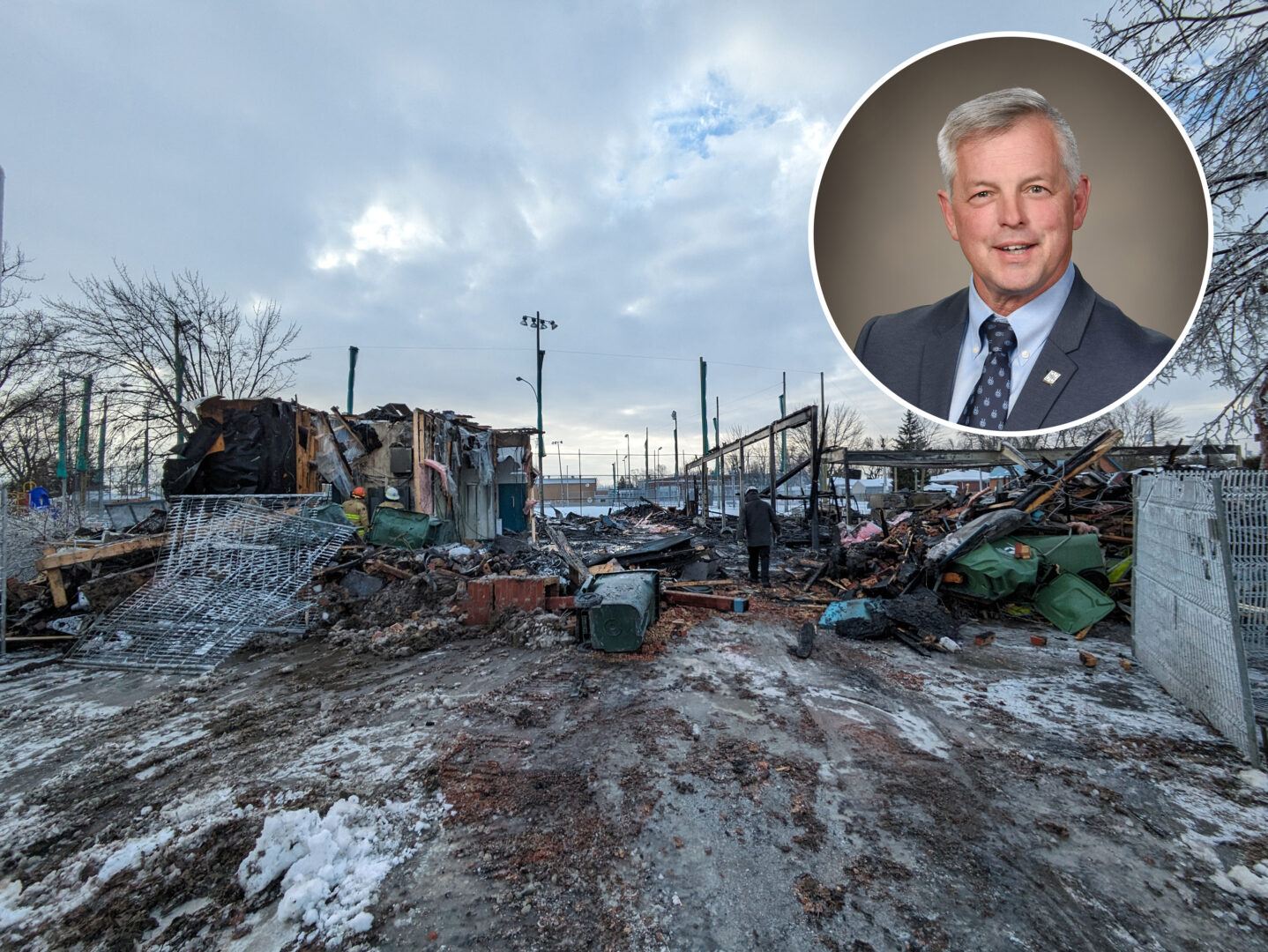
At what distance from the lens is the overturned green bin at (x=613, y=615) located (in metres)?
4.61

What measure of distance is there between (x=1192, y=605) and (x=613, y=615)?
417 centimetres

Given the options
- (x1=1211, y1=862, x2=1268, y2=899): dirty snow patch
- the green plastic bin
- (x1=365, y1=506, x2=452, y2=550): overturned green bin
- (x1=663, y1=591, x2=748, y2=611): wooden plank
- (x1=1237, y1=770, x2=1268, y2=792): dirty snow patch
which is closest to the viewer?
(x1=1211, y1=862, x2=1268, y2=899): dirty snow patch

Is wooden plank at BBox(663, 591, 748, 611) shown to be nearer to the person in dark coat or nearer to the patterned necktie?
the person in dark coat

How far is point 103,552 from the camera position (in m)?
5.96

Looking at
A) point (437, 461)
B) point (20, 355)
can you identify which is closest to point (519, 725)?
point (437, 461)

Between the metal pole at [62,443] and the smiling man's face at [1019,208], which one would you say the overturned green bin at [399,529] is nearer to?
the smiling man's face at [1019,208]

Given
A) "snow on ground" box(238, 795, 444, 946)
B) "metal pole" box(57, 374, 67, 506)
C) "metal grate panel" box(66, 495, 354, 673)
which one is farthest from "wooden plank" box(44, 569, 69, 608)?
"metal pole" box(57, 374, 67, 506)

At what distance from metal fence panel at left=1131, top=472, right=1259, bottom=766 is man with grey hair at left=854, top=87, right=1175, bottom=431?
2317 mm

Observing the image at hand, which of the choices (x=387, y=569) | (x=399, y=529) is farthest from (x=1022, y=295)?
(x=399, y=529)

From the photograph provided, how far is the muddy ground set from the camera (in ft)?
5.78

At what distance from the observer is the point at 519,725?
10.8ft

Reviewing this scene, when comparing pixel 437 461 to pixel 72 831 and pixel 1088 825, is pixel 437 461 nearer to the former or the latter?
pixel 72 831

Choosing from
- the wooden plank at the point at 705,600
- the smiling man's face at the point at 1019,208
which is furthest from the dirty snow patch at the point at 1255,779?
the wooden plank at the point at 705,600

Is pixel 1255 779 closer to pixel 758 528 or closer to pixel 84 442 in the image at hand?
pixel 758 528
